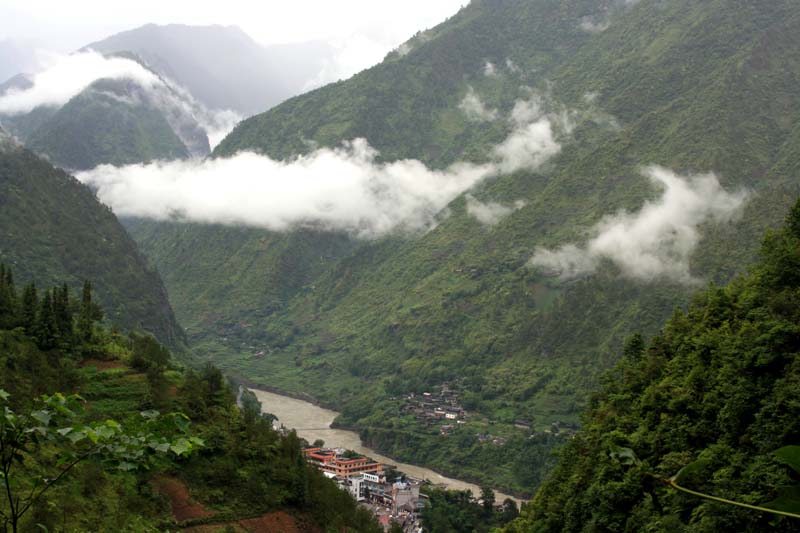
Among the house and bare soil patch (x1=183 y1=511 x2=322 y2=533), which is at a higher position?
bare soil patch (x1=183 y1=511 x2=322 y2=533)

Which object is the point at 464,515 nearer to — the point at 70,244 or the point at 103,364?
the point at 103,364

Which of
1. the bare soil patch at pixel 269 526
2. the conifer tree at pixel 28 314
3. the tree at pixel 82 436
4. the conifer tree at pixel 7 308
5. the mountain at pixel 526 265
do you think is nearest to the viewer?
the tree at pixel 82 436

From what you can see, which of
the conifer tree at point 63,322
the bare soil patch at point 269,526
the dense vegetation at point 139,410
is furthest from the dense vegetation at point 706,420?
the conifer tree at point 63,322

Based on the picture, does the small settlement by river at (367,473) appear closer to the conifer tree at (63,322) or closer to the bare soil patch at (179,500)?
the conifer tree at (63,322)

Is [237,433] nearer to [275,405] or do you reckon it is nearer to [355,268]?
[275,405]

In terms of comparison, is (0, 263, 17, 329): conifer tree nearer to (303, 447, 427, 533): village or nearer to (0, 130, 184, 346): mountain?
(303, 447, 427, 533): village

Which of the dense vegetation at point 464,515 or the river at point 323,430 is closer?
the dense vegetation at point 464,515

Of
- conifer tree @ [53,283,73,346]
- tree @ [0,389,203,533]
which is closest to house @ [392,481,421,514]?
conifer tree @ [53,283,73,346]

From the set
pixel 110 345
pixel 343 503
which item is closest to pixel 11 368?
pixel 110 345
